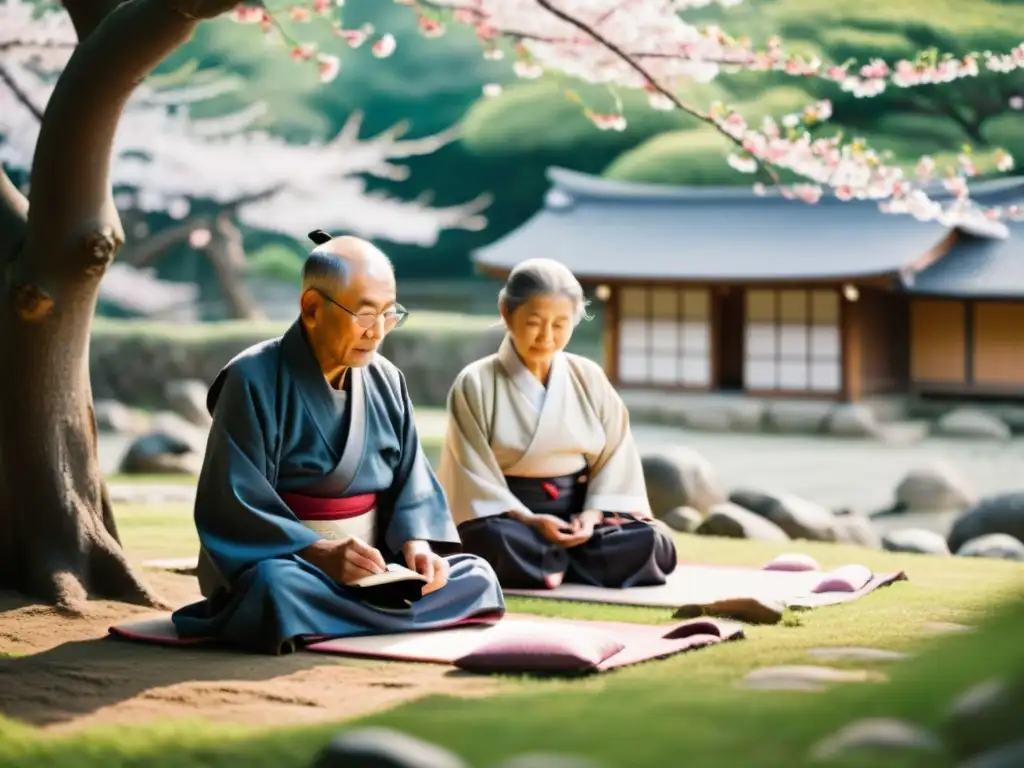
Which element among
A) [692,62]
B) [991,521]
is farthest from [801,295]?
[692,62]

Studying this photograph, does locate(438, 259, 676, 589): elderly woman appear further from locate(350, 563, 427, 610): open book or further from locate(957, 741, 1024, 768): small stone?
locate(957, 741, 1024, 768): small stone

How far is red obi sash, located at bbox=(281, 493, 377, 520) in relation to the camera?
17.1ft

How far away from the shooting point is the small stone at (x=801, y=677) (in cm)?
393

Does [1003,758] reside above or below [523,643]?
above

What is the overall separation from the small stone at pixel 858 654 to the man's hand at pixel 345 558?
1.32 m

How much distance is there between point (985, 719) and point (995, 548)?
6551mm

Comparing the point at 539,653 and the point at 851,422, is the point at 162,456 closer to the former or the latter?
the point at 851,422

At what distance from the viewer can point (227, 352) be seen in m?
24.1

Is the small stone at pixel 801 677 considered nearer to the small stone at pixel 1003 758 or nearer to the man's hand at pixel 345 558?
the small stone at pixel 1003 758

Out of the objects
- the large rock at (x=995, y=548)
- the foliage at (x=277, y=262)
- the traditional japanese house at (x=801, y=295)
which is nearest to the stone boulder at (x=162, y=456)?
the large rock at (x=995, y=548)

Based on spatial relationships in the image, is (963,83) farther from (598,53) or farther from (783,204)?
(598,53)

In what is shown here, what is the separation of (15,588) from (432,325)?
18048mm

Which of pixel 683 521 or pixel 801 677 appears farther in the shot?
pixel 683 521

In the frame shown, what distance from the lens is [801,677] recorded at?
402cm
